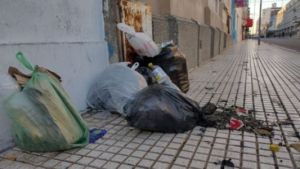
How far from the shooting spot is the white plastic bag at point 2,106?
2.12m

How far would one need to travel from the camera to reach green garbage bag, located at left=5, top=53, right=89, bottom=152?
2.03 metres

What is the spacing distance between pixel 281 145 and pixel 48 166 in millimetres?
1885

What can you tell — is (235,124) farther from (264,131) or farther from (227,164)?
(227,164)

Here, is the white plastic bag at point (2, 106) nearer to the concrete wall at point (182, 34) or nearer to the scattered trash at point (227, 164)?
the scattered trash at point (227, 164)

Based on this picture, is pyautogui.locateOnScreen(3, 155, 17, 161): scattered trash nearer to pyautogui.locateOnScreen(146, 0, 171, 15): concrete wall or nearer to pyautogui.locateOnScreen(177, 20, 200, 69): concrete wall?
pyautogui.locateOnScreen(146, 0, 171, 15): concrete wall

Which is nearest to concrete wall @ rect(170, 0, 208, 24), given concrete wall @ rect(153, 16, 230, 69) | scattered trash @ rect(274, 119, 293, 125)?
concrete wall @ rect(153, 16, 230, 69)

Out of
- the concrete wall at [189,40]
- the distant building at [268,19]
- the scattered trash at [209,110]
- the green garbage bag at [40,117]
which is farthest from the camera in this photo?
the distant building at [268,19]

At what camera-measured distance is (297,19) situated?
5162 centimetres

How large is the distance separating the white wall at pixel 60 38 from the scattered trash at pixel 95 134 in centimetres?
70

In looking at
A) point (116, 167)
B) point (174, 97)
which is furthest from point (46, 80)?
point (174, 97)

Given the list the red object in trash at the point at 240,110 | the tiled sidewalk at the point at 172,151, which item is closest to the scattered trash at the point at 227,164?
the tiled sidewalk at the point at 172,151

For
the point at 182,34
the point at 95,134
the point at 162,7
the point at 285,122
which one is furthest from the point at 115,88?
the point at 182,34

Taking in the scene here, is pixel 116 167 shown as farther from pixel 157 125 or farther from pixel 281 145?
pixel 281 145

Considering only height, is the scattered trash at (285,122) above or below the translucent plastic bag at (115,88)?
below
